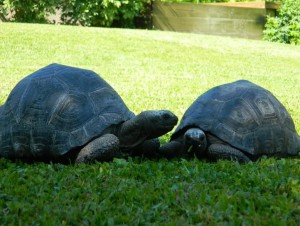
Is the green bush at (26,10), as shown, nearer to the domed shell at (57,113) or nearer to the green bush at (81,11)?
the green bush at (81,11)

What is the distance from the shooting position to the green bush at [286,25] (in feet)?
69.4

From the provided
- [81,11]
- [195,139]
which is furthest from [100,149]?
[81,11]

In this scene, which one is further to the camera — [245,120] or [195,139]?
[245,120]

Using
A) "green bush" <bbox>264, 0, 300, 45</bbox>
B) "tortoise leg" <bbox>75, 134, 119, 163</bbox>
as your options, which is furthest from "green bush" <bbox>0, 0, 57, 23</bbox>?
"tortoise leg" <bbox>75, 134, 119, 163</bbox>

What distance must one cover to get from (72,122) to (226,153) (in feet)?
4.21

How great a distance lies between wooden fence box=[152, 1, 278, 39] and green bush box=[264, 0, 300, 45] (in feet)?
1.36

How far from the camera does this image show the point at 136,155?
5.53 meters

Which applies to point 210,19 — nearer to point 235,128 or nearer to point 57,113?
point 235,128

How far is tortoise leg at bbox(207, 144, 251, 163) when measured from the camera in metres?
5.18

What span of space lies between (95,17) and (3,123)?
16.8 meters

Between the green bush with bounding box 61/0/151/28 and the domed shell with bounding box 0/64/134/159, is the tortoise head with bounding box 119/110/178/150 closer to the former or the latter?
the domed shell with bounding box 0/64/134/159

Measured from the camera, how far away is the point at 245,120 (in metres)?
5.29

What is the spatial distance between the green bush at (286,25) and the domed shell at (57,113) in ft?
54.8

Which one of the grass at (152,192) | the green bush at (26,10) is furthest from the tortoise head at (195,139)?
the green bush at (26,10)
